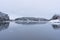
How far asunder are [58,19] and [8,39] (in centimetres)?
1156

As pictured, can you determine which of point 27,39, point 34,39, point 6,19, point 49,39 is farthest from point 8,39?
point 6,19

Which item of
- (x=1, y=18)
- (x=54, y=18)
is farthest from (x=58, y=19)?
(x=1, y=18)

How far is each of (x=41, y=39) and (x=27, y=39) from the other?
0.42 metres

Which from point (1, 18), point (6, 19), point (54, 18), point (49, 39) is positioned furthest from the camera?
point (6, 19)

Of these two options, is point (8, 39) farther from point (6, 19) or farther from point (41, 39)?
point (6, 19)

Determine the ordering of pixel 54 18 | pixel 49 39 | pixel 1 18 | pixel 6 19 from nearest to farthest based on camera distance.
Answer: pixel 49 39
pixel 54 18
pixel 1 18
pixel 6 19

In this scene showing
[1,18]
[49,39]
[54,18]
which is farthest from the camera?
[1,18]

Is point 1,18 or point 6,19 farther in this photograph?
point 6,19

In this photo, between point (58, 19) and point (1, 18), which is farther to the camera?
point (1, 18)

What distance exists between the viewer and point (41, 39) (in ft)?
11.3

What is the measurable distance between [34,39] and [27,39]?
8.3 inches

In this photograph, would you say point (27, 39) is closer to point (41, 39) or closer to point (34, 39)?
point (34, 39)

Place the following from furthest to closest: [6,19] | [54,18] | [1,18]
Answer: [6,19] → [1,18] → [54,18]

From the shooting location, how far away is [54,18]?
1409 cm
